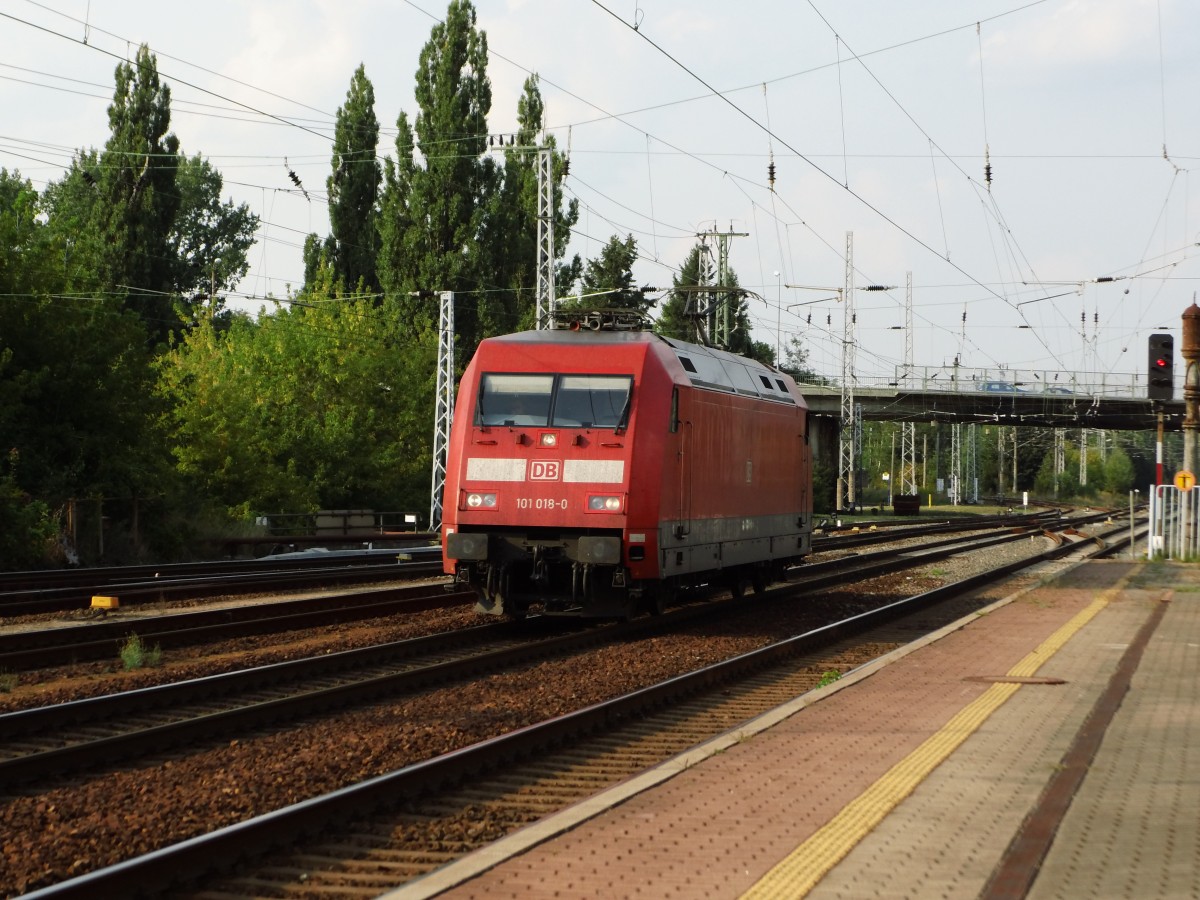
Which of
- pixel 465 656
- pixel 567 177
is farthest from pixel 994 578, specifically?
pixel 567 177

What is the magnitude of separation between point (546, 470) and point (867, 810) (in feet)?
29.6

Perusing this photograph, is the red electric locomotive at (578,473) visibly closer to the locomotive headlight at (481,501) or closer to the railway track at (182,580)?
the locomotive headlight at (481,501)

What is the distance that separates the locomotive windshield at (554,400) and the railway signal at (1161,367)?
14.0 m

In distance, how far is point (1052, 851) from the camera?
5.95 metres

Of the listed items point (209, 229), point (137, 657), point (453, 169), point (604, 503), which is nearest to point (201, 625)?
point (137, 657)

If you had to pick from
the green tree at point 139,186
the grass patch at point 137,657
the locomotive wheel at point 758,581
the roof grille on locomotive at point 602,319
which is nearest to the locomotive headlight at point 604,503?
the roof grille on locomotive at point 602,319

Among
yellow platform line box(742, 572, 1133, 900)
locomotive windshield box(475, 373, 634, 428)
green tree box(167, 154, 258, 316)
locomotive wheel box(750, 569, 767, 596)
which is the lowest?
yellow platform line box(742, 572, 1133, 900)

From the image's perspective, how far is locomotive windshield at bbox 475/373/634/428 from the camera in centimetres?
1555

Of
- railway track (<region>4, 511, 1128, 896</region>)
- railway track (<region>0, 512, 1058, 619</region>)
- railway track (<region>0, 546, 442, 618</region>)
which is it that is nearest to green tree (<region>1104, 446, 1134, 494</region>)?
railway track (<region>0, 512, 1058, 619</region>)

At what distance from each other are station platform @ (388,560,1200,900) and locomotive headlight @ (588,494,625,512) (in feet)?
13.0

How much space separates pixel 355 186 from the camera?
195 ft

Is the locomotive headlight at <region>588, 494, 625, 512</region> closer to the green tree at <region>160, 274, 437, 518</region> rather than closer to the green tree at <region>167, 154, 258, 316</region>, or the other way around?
the green tree at <region>160, 274, 437, 518</region>

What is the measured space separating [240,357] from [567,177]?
1425 centimetres

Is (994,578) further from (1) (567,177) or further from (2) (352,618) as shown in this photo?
(1) (567,177)
